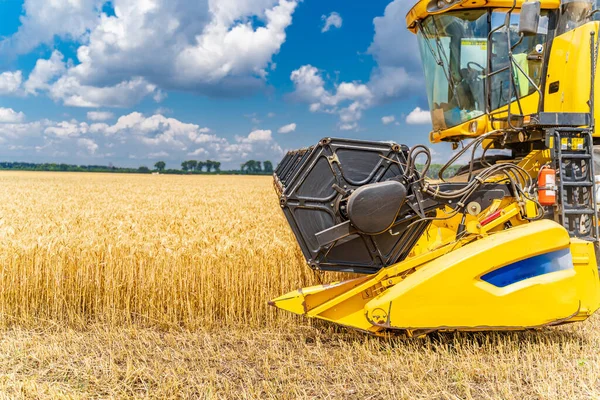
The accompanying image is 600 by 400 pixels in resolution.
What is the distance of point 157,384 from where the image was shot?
9.93 ft

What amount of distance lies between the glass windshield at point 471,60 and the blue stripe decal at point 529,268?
1808 millimetres

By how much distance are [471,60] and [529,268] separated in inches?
102

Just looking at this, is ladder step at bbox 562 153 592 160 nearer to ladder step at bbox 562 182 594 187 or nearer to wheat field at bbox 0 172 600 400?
ladder step at bbox 562 182 594 187

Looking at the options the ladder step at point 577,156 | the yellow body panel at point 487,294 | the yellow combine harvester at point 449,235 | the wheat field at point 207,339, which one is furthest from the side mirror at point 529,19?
the wheat field at point 207,339

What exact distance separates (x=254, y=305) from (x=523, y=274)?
2195mm

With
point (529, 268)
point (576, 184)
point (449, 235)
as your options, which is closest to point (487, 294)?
point (529, 268)

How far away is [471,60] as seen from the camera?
4.91 metres

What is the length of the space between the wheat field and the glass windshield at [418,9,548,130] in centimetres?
233

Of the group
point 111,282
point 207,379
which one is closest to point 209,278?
point 111,282

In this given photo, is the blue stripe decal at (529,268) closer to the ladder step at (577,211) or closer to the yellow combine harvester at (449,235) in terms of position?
the yellow combine harvester at (449,235)

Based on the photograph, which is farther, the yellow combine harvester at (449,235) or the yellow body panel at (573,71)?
the yellow body panel at (573,71)

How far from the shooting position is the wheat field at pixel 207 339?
2.97 meters

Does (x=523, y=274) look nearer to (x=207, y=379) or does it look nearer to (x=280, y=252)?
(x=280, y=252)

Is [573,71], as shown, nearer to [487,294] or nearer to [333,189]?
[487,294]
